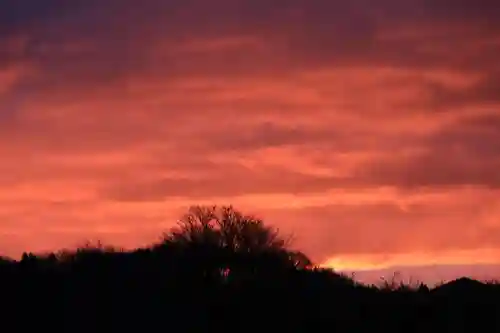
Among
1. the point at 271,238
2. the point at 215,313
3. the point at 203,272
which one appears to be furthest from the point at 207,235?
the point at 215,313

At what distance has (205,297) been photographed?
175 ft

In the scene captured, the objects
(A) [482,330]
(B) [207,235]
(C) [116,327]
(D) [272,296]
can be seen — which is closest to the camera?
(C) [116,327]

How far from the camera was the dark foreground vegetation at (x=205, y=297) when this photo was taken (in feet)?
169

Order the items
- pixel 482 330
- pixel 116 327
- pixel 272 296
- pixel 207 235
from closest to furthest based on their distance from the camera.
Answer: pixel 116 327, pixel 272 296, pixel 482 330, pixel 207 235

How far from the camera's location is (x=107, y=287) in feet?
175

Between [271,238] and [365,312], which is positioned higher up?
[271,238]

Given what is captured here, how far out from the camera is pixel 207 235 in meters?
65.9

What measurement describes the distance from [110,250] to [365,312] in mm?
11167

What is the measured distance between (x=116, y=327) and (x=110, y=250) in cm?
930

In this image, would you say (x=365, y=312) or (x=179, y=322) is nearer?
(x=179, y=322)

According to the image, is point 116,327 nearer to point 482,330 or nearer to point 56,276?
point 56,276

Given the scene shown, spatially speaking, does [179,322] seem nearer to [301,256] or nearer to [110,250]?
[110,250]

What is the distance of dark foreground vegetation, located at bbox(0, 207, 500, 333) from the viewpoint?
51500 millimetres

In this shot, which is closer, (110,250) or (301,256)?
(110,250)
